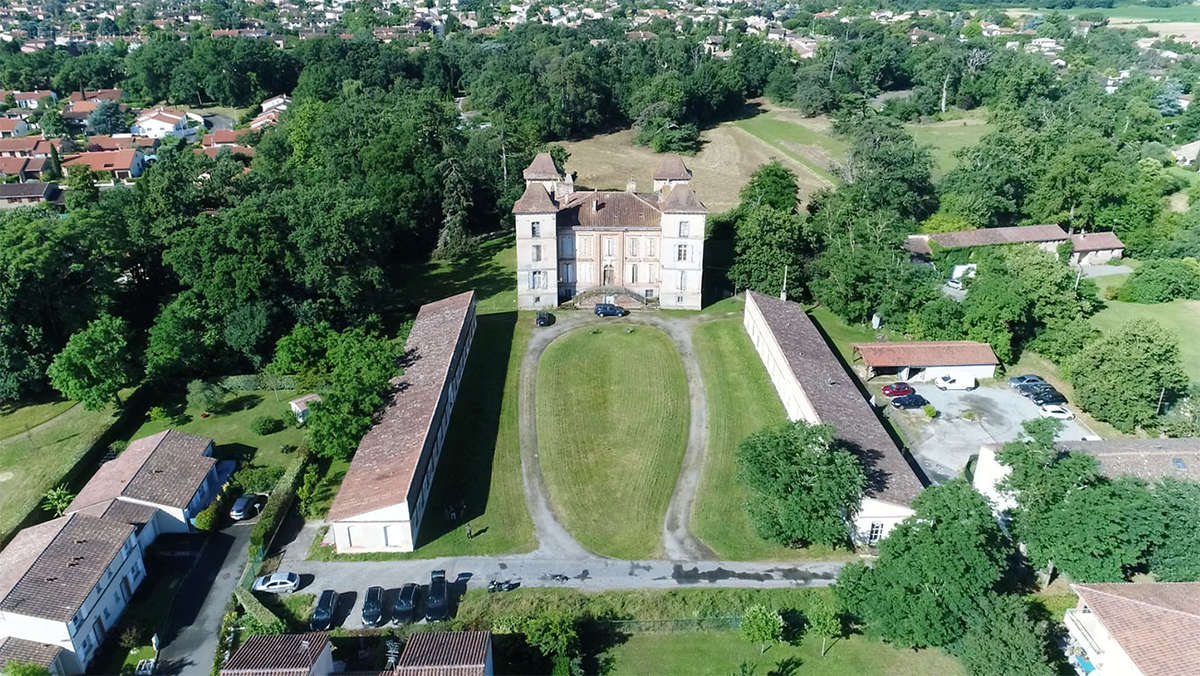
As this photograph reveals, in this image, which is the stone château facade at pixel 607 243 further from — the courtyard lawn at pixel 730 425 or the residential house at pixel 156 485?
the residential house at pixel 156 485

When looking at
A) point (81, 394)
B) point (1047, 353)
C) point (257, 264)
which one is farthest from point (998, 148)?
point (81, 394)

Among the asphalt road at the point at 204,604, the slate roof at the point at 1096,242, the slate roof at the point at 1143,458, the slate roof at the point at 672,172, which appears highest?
the slate roof at the point at 672,172

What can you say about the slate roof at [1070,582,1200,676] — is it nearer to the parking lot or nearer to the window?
the window

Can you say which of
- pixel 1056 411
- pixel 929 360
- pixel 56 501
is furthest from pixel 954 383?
pixel 56 501

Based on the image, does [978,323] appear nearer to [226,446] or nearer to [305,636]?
[305,636]

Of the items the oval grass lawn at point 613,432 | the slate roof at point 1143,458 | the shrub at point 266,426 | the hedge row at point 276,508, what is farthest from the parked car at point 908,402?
the shrub at point 266,426

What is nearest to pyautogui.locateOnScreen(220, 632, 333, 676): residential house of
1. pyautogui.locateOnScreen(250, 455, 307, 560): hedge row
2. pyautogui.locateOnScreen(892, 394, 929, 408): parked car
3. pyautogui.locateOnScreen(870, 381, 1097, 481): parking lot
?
pyautogui.locateOnScreen(250, 455, 307, 560): hedge row

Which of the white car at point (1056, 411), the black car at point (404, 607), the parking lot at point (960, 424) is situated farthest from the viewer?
the white car at point (1056, 411)
